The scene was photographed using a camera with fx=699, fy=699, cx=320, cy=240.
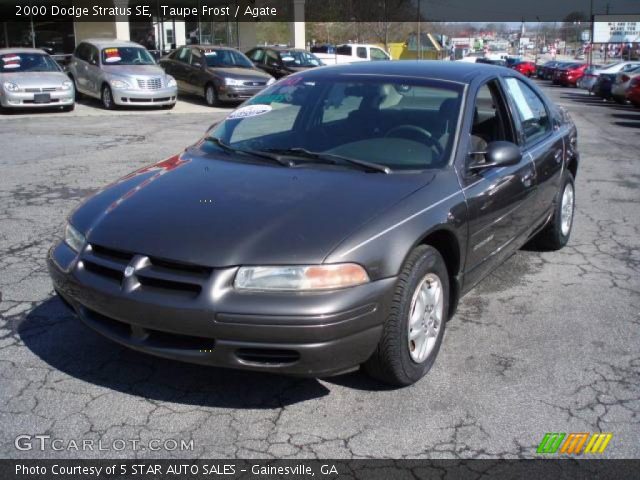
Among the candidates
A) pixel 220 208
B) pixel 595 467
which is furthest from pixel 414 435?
pixel 220 208

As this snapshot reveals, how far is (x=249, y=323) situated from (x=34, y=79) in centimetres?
1421

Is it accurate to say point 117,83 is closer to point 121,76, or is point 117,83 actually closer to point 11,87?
point 121,76

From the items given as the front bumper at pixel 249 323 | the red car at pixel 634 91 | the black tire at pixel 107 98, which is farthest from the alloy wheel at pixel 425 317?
the red car at pixel 634 91

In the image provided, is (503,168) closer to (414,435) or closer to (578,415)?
(578,415)

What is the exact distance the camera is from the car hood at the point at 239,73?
61.0ft

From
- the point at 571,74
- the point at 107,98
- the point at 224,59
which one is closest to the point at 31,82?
the point at 107,98

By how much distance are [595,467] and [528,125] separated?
2.85m

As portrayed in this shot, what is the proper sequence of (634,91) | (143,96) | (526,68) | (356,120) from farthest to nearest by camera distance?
(526,68), (634,91), (143,96), (356,120)

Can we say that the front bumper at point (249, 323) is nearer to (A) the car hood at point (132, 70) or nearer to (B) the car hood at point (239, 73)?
(A) the car hood at point (132, 70)

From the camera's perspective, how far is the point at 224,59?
1975 centimetres

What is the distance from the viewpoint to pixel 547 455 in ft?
10.0

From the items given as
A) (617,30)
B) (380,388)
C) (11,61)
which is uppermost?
(617,30)

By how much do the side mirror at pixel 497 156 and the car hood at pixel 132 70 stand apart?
1439cm

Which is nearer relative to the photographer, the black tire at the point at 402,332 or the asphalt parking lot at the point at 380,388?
the asphalt parking lot at the point at 380,388
